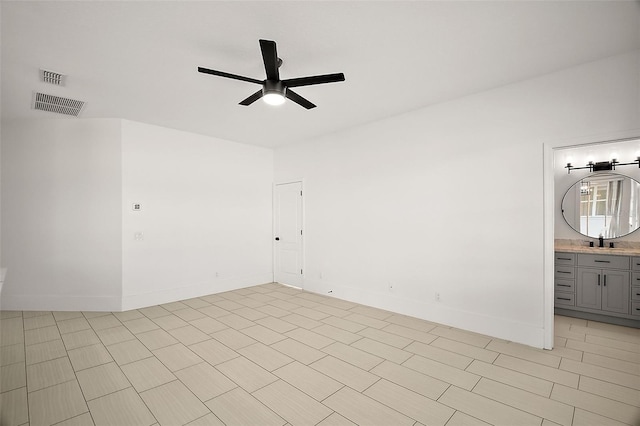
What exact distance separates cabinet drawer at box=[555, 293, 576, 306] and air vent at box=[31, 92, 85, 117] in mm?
7262

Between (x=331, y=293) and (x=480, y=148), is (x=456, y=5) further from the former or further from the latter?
(x=331, y=293)

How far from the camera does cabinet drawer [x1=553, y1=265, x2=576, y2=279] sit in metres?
4.21

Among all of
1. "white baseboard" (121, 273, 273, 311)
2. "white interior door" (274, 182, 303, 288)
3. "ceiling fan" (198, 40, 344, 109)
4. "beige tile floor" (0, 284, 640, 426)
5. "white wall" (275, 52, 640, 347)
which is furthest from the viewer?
"white interior door" (274, 182, 303, 288)

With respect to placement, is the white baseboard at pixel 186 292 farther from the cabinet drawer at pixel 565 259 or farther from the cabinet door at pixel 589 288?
the cabinet door at pixel 589 288

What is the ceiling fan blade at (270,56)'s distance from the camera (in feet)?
6.58

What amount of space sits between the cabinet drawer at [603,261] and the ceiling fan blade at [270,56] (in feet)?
15.8

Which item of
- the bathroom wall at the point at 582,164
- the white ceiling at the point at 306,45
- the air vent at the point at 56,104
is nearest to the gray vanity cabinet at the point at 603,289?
the bathroom wall at the point at 582,164

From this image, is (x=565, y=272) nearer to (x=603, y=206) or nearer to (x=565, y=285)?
(x=565, y=285)

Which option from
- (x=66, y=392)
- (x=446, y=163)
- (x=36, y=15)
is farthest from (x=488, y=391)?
(x=36, y=15)

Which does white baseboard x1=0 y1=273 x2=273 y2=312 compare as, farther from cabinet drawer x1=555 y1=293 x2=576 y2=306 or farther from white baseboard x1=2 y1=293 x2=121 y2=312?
cabinet drawer x1=555 y1=293 x2=576 y2=306

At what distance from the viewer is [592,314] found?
13.2ft

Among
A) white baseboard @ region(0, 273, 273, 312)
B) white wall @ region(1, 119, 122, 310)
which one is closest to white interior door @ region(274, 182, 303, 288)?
white baseboard @ region(0, 273, 273, 312)

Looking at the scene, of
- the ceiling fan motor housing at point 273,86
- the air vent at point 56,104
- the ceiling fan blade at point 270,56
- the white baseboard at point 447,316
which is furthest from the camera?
the air vent at point 56,104

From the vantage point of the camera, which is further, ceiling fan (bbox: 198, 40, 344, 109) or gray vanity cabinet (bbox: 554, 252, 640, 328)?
gray vanity cabinet (bbox: 554, 252, 640, 328)
